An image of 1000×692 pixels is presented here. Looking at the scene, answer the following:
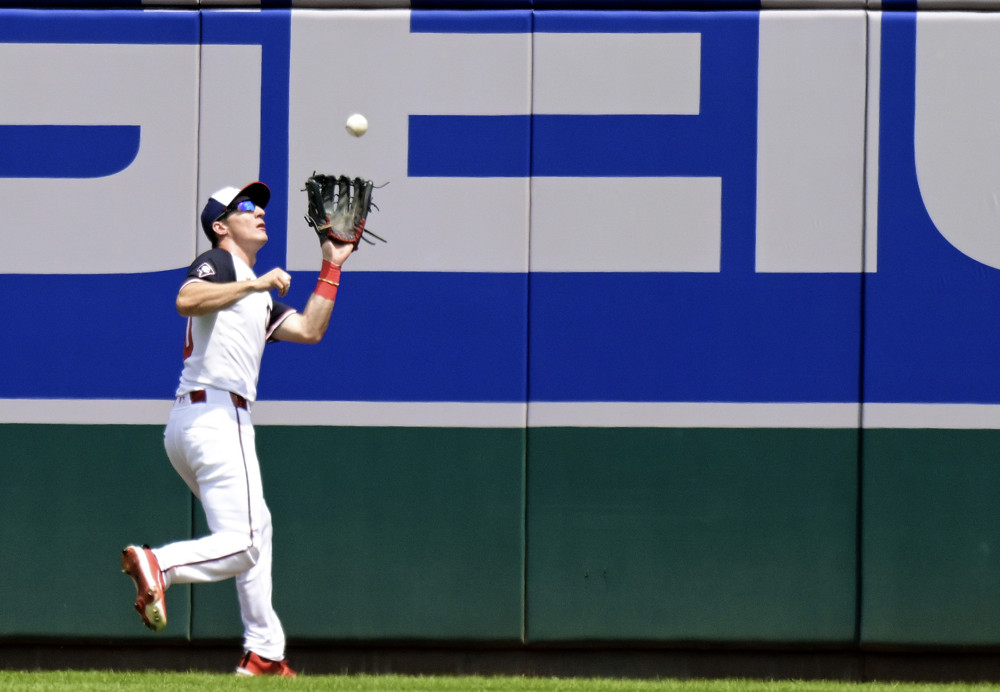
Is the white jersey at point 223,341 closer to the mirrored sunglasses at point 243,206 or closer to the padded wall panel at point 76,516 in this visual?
the mirrored sunglasses at point 243,206

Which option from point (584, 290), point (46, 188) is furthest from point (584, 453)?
point (46, 188)

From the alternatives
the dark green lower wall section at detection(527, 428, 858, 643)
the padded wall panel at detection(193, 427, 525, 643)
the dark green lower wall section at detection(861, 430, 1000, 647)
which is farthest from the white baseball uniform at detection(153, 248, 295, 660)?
the dark green lower wall section at detection(861, 430, 1000, 647)

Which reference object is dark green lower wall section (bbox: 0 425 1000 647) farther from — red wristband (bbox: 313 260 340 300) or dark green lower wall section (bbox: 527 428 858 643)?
red wristband (bbox: 313 260 340 300)

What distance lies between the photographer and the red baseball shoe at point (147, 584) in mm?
3566

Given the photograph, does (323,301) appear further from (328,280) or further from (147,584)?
(147,584)

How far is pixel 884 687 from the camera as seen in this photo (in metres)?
4.38

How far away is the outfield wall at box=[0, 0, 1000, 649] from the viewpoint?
466cm

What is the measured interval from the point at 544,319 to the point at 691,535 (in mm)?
1045

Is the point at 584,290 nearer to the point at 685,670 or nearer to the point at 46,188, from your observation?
the point at 685,670

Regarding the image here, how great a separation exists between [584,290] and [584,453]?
0.65 metres

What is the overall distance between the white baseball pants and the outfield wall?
823 mm

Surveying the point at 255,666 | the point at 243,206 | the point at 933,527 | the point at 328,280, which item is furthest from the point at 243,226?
the point at 933,527

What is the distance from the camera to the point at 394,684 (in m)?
4.03

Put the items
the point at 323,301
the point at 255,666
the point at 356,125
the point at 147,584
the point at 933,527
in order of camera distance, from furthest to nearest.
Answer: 1. the point at 933,527
2. the point at 356,125
3. the point at 255,666
4. the point at 323,301
5. the point at 147,584
